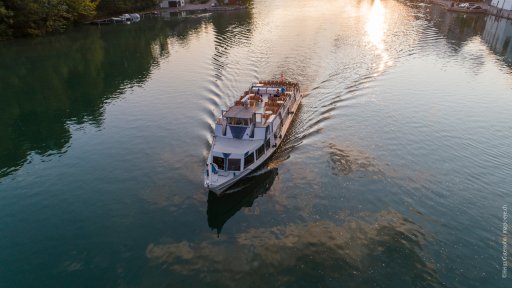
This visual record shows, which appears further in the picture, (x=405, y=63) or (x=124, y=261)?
(x=405, y=63)

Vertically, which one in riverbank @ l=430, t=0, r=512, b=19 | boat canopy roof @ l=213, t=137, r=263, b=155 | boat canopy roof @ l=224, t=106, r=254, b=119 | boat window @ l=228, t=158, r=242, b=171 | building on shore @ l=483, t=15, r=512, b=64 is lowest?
boat window @ l=228, t=158, r=242, b=171

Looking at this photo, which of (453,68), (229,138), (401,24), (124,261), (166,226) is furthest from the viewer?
(401,24)

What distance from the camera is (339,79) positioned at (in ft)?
249

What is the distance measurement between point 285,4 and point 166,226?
178 meters

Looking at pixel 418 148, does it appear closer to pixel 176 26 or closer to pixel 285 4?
pixel 176 26

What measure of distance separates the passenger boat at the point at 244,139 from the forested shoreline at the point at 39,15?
9819 centimetres

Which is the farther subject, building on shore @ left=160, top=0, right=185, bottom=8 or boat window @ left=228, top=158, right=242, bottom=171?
building on shore @ left=160, top=0, right=185, bottom=8

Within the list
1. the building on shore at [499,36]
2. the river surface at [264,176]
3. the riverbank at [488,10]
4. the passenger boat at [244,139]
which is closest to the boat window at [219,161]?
the passenger boat at [244,139]

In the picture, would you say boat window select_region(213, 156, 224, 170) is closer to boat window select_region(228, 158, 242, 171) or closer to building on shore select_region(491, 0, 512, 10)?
boat window select_region(228, 158, 242, 171)

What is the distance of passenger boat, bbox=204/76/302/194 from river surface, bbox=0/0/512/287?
2517mm

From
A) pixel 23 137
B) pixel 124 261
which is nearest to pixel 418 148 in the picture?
pixel 124 261

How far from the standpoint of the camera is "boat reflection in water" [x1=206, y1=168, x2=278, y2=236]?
128 ft

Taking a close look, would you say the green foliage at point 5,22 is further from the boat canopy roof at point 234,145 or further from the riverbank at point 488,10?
the riverbank at point 488,10

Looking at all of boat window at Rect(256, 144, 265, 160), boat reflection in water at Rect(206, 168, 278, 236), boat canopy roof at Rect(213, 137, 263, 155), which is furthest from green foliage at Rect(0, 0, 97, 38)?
boat reflection in water at Rect(206, 168, 278, 236)
